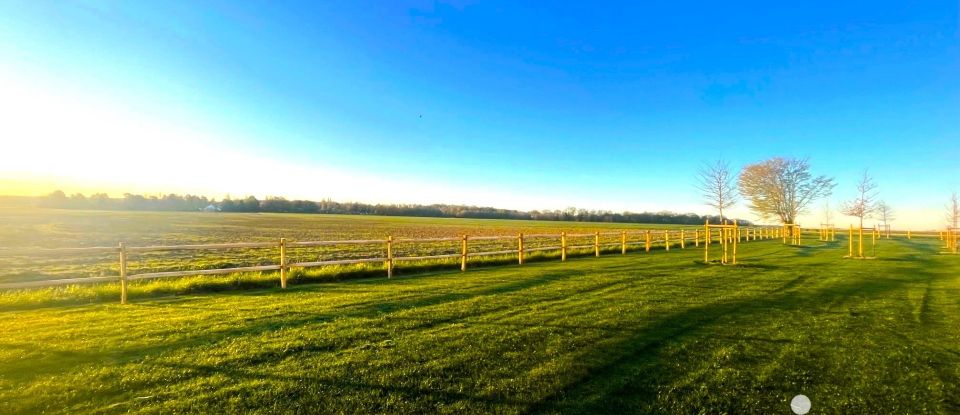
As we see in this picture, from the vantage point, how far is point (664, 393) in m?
3.85

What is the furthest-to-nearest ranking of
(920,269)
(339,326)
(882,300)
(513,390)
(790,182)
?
(790,182) → (920,269) → (882,300) → (339,326) → (513,390)

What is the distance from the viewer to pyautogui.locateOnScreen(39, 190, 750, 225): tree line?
85.2 metres

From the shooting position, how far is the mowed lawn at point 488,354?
3686 millimetres

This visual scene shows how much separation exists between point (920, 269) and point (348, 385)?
19530 millimetres

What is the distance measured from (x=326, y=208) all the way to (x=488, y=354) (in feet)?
377

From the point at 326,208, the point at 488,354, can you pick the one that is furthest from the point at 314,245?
the point at 326,208

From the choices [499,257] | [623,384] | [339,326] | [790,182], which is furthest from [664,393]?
[790,182]

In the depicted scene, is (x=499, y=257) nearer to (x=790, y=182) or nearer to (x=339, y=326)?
(x=339, y=326)

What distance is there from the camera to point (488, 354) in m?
4.78

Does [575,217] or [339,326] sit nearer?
[339,326]

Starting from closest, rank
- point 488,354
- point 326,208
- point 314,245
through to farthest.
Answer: point 488,354 → point 314,245 → point 326,208

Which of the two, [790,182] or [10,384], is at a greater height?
[790,182]

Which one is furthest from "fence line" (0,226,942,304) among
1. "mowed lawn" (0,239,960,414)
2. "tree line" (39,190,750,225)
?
"tree line" (39,190,750,225)

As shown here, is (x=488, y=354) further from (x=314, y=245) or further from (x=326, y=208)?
(x=326, y=208)
